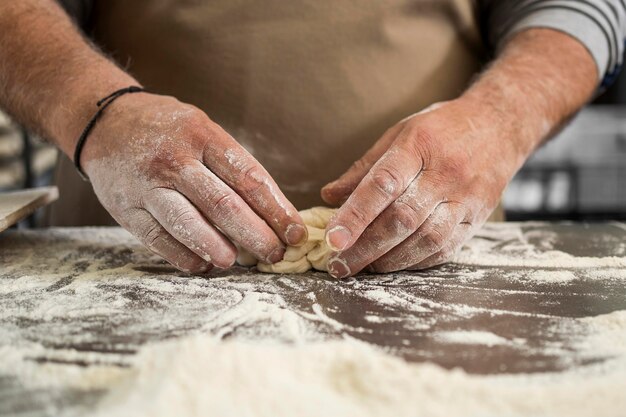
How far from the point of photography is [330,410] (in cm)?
56

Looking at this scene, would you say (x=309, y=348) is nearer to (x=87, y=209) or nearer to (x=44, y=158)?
(x=87, y=209)

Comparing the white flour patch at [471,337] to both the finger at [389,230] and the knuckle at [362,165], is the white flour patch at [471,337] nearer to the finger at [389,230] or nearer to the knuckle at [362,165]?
the finger at [389,230]

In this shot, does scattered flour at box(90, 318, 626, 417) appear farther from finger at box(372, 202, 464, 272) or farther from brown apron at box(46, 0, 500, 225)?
brown apron at box(46, 0, 500, 225)

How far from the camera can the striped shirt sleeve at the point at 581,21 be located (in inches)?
58.3

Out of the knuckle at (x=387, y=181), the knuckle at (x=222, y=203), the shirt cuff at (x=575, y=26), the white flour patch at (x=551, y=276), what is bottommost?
the white flour patch at (x=551, y=276)

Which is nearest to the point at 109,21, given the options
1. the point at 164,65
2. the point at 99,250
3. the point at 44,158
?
the point at 164,65

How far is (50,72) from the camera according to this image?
4.04ft

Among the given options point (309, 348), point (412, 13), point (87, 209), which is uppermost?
point (412, 13)

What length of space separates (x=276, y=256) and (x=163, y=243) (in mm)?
199

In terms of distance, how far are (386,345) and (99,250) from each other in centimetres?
77

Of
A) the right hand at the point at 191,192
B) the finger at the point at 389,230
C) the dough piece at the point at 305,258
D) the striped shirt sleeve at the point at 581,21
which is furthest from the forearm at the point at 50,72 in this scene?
the striped shirt sleeve at the point at 581,21

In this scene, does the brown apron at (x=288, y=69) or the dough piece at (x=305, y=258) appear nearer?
the dough piece at (x=305, y=258)

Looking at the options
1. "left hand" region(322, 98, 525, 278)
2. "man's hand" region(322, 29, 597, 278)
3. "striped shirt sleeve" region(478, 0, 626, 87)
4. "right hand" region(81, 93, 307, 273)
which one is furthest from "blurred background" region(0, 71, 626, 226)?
"right hand" region(81, 93, 307, 273)

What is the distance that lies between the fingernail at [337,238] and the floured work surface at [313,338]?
0.24 feet
